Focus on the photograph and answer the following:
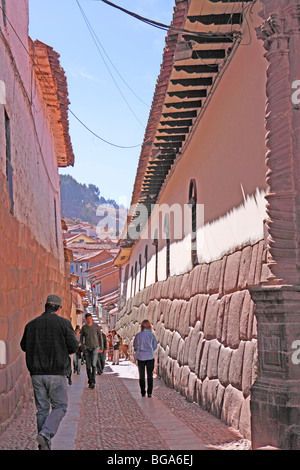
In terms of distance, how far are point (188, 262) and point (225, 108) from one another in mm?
4257

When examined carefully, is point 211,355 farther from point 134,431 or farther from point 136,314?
point 136,314

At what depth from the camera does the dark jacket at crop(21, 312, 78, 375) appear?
5.75 metres

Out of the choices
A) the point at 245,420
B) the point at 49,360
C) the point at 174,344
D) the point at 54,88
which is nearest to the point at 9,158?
the point at 49,360

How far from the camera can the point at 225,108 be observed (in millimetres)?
9133

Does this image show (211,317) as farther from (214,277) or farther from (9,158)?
(9,158)

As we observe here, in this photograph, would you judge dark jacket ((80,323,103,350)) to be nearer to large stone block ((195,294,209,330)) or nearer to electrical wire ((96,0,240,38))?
large stone block ((195,294,209,330))

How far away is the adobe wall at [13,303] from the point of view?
7031mm

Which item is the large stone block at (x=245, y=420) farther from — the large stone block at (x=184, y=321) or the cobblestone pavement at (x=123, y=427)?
the large stone block at (x=184, y=321)

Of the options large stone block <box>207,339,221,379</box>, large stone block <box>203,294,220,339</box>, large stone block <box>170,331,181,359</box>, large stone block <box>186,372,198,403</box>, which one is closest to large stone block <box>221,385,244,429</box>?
large stone block <box>207,339,221,379</box>

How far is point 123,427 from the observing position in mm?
7469

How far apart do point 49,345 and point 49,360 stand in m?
0.15

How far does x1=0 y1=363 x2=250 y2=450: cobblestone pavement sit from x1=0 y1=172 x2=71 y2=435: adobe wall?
1.06 ft

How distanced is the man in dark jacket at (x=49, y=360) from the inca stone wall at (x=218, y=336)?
2.12 m
